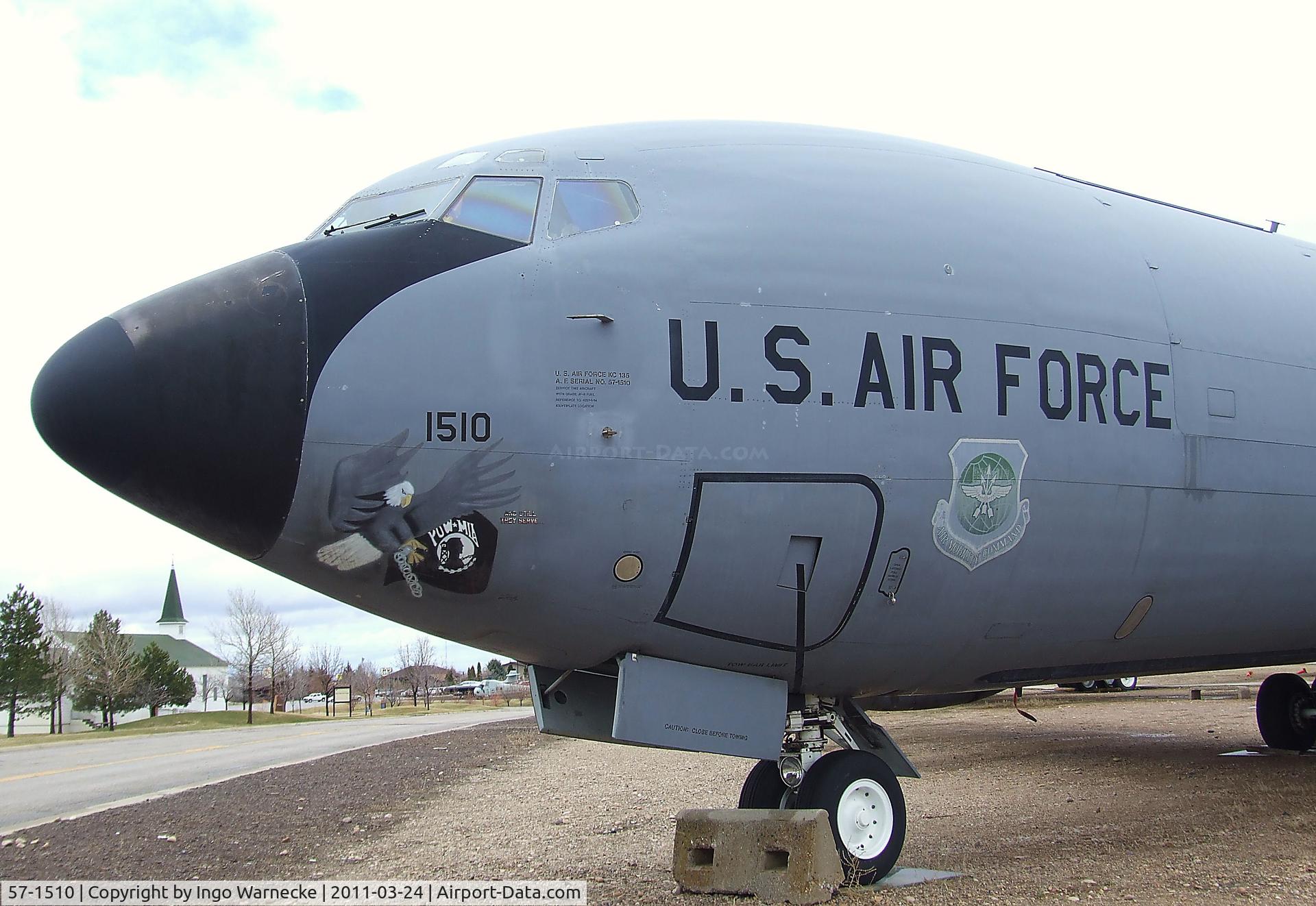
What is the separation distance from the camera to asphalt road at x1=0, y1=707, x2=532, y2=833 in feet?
41.8

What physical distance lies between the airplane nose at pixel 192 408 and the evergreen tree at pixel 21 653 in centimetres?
5885

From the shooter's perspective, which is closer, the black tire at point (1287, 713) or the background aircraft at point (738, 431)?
the background aircraft at point (738, 431)

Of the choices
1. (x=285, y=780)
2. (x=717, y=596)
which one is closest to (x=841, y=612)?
(x=717, y=596)

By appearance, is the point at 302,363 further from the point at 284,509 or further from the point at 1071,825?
the point at 1071,825

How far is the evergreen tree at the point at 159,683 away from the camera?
6556 cm

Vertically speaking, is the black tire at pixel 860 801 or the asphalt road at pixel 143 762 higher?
the black tire at pixel 860 801

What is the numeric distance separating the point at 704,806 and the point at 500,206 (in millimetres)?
7534

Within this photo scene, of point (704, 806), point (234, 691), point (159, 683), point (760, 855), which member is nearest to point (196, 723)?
point (159, 683)

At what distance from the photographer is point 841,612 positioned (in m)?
6.29

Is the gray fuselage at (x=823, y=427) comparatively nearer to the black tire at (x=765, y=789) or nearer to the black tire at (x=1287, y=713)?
the black tire at (x=765, y=789)

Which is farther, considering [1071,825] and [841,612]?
[1071,825]

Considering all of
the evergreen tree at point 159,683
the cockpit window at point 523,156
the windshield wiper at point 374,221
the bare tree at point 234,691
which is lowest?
the bare tree at point 234,691

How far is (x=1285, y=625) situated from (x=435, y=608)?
6.35m

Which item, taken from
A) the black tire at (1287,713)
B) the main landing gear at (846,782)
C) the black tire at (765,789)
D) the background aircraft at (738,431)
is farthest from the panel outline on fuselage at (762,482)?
the black tire at (1287,713)
